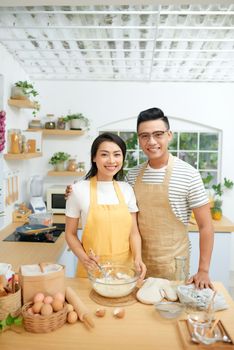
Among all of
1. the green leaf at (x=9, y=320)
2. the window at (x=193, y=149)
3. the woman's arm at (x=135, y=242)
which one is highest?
the window at (x=193, y=149)

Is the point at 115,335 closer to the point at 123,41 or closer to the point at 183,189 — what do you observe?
the point at 183,189

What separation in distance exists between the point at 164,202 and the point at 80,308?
0.86 metres

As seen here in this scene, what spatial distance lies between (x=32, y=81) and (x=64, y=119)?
607 millimetres

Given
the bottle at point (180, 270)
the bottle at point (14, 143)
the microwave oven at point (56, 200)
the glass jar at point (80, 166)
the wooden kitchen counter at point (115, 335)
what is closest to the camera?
the wooden kitchen counter at point (115, 335)

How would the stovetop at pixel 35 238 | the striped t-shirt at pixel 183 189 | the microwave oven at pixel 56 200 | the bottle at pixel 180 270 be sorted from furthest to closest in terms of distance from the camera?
the microwave oven at pixel 56 200
the stovetop at pixel 35 238
the striped t-shirt at pixel 183 189
the bottle at pixel 180 270

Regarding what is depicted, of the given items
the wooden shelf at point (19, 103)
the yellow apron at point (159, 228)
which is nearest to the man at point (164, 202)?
the yellow apron at point (159, 228)

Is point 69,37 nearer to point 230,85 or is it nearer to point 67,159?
point 67,159

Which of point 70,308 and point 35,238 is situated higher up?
point 70,308

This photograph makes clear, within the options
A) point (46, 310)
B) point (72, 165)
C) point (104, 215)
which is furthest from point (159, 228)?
point (72, 165)

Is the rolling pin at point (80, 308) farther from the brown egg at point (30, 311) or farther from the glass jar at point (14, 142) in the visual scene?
the glass jar at point (14, 142)

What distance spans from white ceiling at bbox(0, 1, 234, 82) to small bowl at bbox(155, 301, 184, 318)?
1.70 metres

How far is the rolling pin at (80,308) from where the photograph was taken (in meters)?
1.34

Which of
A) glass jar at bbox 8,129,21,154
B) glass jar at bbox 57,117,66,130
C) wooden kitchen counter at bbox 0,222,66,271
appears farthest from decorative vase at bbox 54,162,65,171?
wooden kitchen counter at bbox 0,222,66,271

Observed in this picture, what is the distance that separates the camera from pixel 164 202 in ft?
6.73
